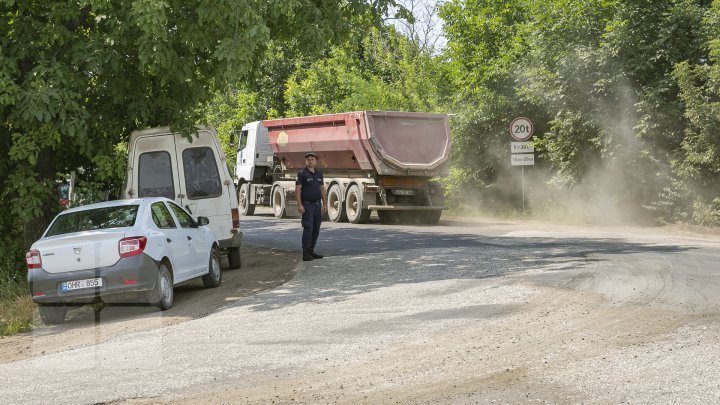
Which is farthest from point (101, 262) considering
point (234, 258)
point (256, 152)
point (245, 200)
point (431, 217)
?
point (245, 200)

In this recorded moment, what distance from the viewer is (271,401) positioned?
23.4 ft

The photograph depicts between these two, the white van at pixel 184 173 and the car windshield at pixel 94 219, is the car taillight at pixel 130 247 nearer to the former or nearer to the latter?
the car windshield at pixel 94 219

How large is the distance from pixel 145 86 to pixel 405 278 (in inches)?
242

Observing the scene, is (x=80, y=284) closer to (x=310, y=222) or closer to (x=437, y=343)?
(x=437, y=343)

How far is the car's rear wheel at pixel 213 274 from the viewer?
48.3 feet

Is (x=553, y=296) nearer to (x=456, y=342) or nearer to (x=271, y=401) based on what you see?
(x=456, y=342)

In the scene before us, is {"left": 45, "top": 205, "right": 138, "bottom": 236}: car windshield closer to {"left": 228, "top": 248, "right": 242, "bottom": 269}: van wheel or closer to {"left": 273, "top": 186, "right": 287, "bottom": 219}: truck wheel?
{"left": 228, "top": 248, "right": 242, "bottom": 269}: van wheel

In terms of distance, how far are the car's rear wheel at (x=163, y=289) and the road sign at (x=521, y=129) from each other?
16817 mm

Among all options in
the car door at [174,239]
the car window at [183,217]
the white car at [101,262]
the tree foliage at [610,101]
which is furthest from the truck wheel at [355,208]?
the white car at [101,262]

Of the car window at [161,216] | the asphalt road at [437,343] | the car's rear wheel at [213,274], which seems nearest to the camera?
the asphalt road at [437,343]

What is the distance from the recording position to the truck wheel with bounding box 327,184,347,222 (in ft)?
90.5

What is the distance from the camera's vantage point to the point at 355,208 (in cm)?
2712

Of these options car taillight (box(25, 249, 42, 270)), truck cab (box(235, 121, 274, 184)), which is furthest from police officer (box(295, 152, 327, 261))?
truck cab (box(235, 121, 274, 184))

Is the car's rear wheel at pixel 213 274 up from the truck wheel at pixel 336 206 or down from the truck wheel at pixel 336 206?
down
